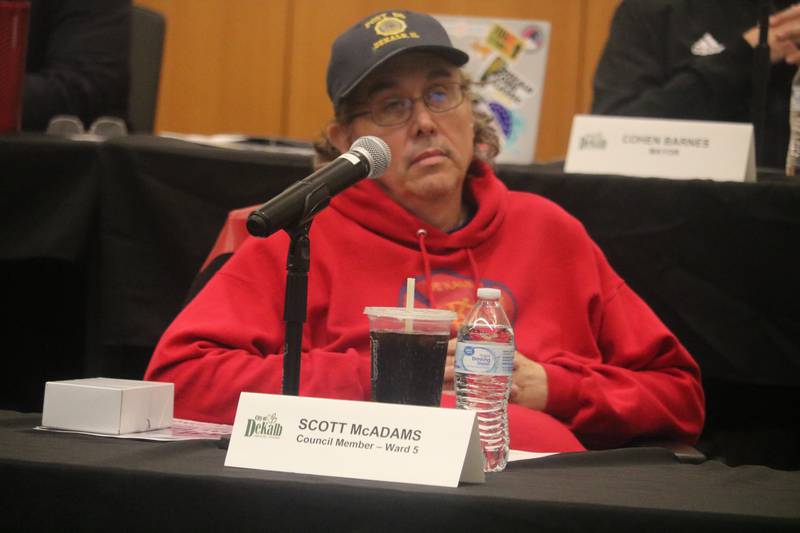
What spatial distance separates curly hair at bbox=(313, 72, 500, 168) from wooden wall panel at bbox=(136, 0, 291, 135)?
9.22 feet

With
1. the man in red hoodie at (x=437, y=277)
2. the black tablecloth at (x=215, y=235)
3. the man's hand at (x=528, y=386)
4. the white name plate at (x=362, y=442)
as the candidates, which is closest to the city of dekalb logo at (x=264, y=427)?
the white name plate at (x=362, y=442)

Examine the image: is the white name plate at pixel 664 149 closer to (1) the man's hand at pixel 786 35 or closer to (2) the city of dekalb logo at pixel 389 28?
(1) the man's hand at pixel 786 35

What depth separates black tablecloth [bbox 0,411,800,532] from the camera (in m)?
0.80

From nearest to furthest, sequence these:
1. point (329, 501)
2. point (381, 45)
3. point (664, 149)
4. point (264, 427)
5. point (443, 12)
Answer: point (329, 501) → point (264, 427) → point (381, 45) → point (664, 149) → point (443, 12)

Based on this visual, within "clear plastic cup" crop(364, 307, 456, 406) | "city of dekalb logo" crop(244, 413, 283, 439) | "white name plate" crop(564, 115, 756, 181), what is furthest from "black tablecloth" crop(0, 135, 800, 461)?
"city of dekalb logo" crop(244, 413, 283, 439)

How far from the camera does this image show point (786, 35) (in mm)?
2223

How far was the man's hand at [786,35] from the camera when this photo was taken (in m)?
2.20

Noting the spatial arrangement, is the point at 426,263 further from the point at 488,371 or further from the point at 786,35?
the point at 786,35

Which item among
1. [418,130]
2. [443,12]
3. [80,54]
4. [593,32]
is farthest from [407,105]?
[593,32]

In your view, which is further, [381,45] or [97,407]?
[381,45]

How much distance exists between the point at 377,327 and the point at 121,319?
3.06ft

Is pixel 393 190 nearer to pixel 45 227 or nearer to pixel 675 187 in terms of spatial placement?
pixel 675 187

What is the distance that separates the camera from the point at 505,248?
5.61ft

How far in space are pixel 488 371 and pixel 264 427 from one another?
0.29 m
